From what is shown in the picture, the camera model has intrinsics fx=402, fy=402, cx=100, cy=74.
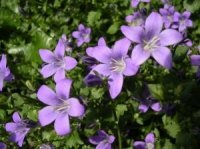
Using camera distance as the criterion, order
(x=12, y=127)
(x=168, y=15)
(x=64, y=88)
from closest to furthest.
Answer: (x=64, y=88)
(x=12, y=127)
(x=168, y=15)

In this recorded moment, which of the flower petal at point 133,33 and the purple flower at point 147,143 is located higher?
the flower petal at point 133,33

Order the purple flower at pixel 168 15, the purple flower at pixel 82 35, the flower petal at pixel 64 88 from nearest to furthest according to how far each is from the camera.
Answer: the flower petal at pixel 64 88
the purple flower at pixel 168 15
the purple flower at pixel 82 35

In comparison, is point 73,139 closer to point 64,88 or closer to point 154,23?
point 64,88

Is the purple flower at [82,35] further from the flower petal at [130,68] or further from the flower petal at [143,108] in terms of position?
the flower petal at [130,68]

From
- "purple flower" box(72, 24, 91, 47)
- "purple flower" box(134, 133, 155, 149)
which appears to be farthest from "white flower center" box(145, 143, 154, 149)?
"purple flower" box(72, 24, 91, 47)

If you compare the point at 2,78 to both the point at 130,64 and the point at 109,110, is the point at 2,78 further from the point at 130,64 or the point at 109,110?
the point at 130,64

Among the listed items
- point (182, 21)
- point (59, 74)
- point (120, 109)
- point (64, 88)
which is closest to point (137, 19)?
point (182, 21)

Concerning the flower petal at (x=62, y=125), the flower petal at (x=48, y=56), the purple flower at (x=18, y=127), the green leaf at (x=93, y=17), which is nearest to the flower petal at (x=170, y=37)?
the flower petal at (x=62, y=125)
